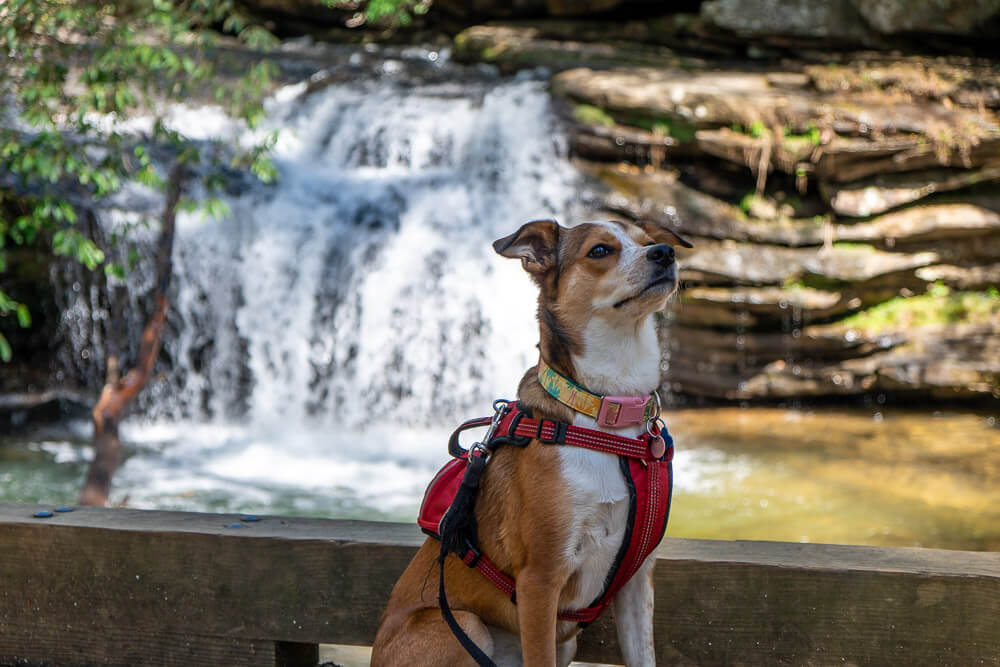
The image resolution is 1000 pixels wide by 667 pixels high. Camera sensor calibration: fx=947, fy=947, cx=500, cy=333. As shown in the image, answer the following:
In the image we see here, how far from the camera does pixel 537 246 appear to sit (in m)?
2.33

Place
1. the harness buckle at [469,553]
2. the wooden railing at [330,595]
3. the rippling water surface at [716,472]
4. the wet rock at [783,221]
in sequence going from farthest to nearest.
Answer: the wet rock at [783,221] → the rippling water surface at [716,472] → the wooden railing at [330,595] → the harness buckle at [469,553]

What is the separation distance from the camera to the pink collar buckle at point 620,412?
→ 82.6 inches

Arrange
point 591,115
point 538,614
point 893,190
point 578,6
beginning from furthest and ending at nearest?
point 578,6 → point 591,115 → point 893,190 → point 538,614

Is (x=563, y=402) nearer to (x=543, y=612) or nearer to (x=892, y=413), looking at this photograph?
(x=543, y=612)

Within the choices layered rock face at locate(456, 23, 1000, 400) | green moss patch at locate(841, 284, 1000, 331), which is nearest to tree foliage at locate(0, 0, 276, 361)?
layered rock face at locate(456, 23, 1000, 400)

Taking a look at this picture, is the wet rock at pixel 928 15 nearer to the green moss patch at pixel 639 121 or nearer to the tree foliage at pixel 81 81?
the green moss patch at pixel 639 121

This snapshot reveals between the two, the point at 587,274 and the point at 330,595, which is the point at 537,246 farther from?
the point at 330,595

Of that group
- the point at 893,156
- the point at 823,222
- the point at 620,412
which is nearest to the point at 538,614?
the point at 620,412

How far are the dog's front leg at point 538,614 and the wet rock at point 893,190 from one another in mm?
7803

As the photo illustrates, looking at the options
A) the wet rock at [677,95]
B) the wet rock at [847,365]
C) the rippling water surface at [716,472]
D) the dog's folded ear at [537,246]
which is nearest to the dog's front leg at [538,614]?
the dog's folded ear at [537,246]

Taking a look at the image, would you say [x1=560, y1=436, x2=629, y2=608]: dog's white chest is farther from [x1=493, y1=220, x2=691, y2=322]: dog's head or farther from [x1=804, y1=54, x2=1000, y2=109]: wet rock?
[x1=804, y1=54, x2=1000, y2=109]: wet rock

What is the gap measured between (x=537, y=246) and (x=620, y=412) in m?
0.48

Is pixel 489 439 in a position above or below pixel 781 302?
above

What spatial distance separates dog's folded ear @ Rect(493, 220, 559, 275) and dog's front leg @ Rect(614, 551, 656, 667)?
0.74 m
